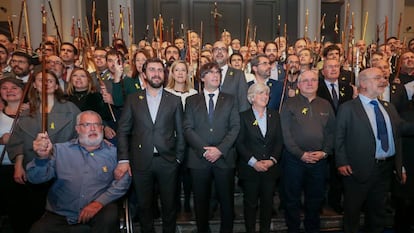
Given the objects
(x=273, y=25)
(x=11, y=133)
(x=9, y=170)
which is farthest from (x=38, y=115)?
(x=273, y=25)

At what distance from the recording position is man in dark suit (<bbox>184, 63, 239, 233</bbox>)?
3.80 m

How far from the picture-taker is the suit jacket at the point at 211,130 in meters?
3.79

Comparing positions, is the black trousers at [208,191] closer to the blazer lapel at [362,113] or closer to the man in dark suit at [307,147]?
the man in dark suit at [307,147]

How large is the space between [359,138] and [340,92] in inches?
36.0

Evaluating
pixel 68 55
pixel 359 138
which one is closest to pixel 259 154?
pixel 359 138

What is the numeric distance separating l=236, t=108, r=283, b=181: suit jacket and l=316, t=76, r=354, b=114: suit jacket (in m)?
0.77

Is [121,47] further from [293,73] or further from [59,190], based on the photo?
[59,190]

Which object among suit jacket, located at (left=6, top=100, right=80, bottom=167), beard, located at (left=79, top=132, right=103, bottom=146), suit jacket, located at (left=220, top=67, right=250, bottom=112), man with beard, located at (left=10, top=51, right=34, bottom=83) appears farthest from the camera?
man with beard, located at (left=10, top=51, right=34, bottom=83)

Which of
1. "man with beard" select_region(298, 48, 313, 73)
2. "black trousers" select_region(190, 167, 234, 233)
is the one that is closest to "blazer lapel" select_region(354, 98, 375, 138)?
"black trousers" select_region(190, 167, 234, 233)

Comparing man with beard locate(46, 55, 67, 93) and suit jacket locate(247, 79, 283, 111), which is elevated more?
man with beard locate(46, 55, 67, 93)

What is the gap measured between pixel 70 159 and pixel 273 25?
10.1 meters

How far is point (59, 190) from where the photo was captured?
10.6 feet

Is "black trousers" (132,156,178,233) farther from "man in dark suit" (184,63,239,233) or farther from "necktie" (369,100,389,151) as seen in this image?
"necktie" (369,100,389,151)

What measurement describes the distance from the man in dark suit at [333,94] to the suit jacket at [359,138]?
2.00 ft
